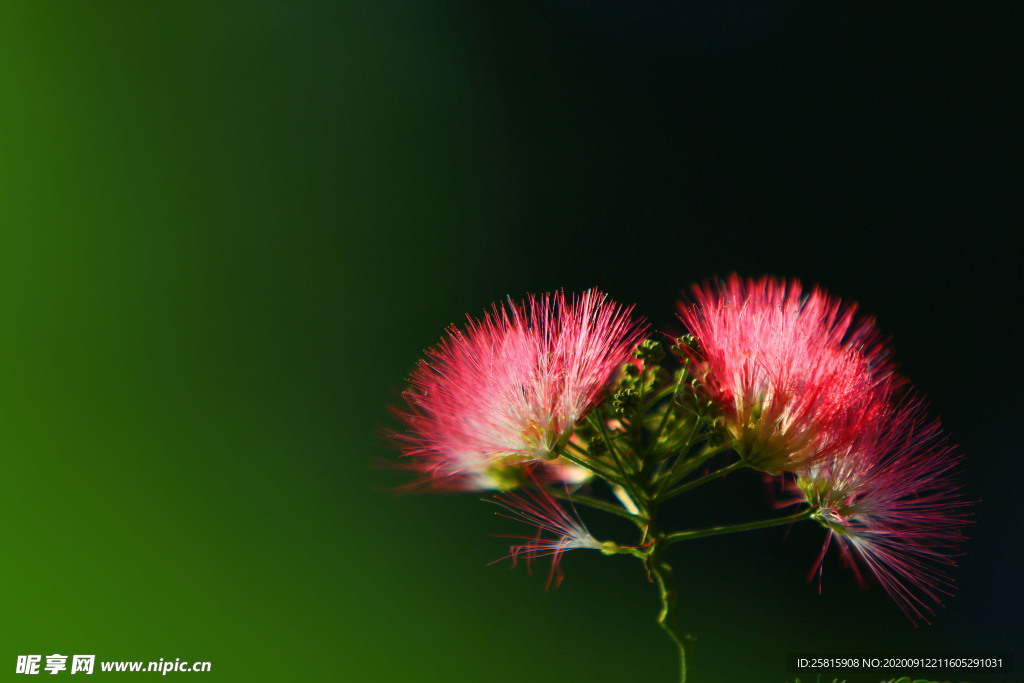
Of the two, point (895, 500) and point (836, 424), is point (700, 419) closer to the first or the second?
point (836, 424)

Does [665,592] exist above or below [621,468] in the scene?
below

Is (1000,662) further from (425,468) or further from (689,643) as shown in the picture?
(425,468)

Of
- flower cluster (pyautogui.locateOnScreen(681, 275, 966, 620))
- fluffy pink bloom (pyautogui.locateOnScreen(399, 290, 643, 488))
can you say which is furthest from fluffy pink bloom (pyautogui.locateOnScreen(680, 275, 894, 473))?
fluffy pink bloom (pyautogui.locateOnScreen(399, 290, 643, 488))

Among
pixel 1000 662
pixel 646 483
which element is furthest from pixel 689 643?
pixel 1000 662

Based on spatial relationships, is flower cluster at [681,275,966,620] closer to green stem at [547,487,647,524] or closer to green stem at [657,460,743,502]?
green stem at [657,460,743,502]

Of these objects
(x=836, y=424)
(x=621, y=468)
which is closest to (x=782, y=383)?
(x=836, y=424)

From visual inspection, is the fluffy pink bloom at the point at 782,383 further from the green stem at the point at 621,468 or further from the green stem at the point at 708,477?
the green stem at the point at 621,468

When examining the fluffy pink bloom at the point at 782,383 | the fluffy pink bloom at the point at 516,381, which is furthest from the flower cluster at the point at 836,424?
the fluffy pink bloom at the point at 516,381
